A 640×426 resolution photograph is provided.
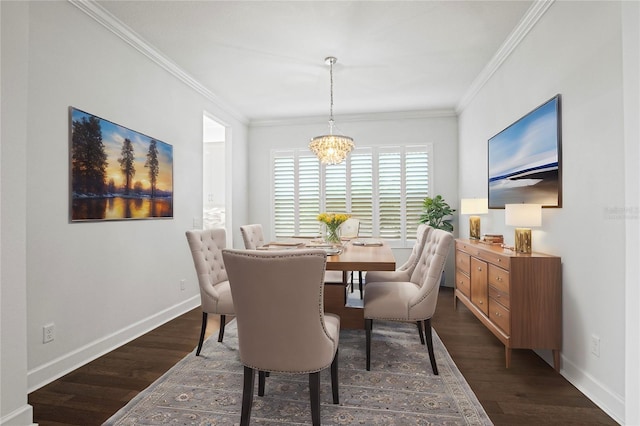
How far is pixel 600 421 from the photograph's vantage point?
180cm

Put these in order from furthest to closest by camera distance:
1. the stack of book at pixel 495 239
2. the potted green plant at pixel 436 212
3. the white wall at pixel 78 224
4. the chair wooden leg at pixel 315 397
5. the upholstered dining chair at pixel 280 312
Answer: the potted green plant at pixel 436 212
the stack of book at pixel 495 239
the white wall at pixel 78 224
the chair wooden leg at pixel 315 397
the upholstered dining chair at pixel 280 312

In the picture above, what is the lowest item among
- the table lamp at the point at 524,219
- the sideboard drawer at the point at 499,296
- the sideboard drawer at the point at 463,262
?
the sideboard drawer at the point at 499,296

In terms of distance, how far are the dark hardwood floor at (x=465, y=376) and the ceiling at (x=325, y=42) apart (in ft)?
9.21

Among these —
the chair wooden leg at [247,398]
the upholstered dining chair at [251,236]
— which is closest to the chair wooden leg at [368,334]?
the chair wooden leg at [247,398]

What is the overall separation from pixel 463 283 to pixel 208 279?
2688 millimetres

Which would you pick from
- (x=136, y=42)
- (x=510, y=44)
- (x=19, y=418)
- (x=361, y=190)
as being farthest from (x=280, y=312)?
(x=361, y=190)

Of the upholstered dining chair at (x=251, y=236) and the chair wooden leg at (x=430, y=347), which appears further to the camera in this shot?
the upholstered dining chair at (x=251, y=236)

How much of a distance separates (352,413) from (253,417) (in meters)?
0.56

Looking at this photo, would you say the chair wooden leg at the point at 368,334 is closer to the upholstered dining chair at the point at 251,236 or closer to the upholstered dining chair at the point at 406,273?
the upholstered dining chair at the point at 406,273

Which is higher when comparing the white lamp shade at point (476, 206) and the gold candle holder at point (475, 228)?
the white lamp shade at point (476, 206)

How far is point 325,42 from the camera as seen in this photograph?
3164 millimetres

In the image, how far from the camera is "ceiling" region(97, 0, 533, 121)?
267 centimetres

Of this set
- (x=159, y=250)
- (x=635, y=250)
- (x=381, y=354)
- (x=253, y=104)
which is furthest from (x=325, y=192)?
(x=635, y=250)

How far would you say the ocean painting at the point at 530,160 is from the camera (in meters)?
2.42
